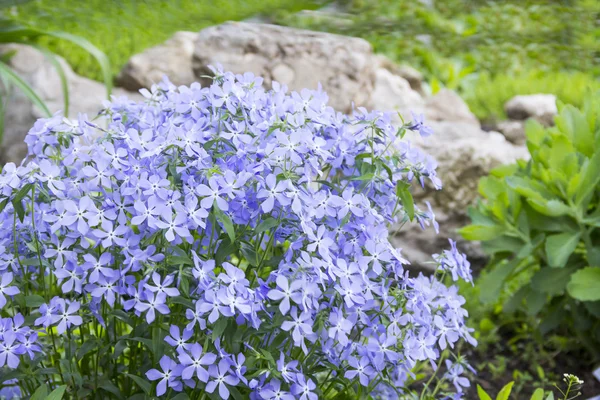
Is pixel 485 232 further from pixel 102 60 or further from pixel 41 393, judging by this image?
pixel 102 60

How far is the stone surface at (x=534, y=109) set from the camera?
13.0ft

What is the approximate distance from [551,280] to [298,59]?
4.85 ft

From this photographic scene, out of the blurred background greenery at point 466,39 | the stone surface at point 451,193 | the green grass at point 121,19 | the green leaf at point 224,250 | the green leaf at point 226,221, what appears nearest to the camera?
the green leaf at point 226,221

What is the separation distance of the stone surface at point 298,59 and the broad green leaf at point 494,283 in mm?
1072

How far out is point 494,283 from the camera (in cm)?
241

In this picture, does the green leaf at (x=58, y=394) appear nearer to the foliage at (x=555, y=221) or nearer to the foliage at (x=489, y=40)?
the foliage at (x=555, y=221)

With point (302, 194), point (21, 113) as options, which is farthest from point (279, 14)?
point (302, 194)

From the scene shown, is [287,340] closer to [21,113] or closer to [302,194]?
[302,194]

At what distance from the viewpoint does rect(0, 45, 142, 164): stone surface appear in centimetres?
331

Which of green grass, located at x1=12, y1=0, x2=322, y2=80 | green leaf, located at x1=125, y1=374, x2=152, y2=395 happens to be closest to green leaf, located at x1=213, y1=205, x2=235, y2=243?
green leaf, located at x1=125, y1=374, x2=152, y2=395

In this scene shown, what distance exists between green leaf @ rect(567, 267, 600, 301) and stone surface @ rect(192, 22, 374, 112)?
1325 mm

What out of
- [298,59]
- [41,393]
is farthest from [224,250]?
[298,59]

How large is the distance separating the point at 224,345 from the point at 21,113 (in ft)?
7.63

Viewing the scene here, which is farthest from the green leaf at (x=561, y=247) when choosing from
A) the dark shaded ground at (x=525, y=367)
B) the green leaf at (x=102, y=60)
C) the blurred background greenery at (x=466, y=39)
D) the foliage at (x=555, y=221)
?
the green leaf at (x=102, y=60)
